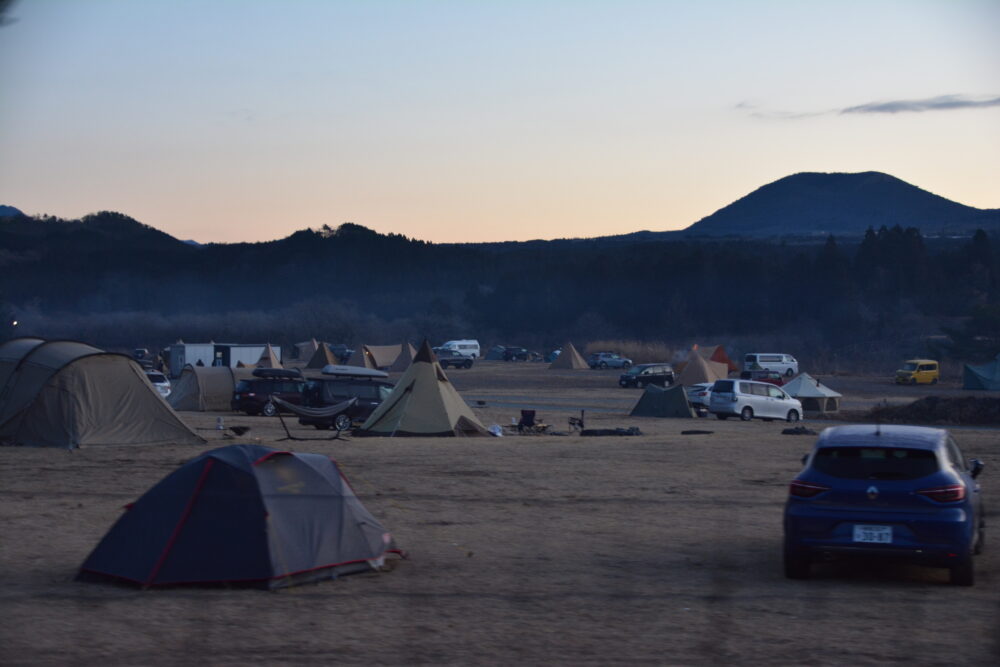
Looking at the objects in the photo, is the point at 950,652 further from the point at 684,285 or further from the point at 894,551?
the point at 684,285

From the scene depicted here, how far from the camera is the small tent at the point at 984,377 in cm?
5247

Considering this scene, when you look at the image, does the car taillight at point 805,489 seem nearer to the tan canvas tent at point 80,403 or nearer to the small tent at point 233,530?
the small tent at point 233,530

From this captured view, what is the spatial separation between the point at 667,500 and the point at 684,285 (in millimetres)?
107841

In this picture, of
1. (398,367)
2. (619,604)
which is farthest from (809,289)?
(619,604)

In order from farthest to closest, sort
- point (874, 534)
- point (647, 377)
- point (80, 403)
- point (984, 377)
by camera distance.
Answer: point (647, 377) → point (984, 377) → point (80, 403) → point (874, 534)

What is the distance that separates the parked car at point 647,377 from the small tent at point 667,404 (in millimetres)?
19043

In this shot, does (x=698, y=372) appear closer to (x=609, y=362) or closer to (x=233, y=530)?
(x=609, y=362)

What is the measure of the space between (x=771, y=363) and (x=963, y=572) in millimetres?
58080

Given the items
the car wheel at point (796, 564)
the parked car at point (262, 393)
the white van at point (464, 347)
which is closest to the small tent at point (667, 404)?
the parked car at point (262, 393)

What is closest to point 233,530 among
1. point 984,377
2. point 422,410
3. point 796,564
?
point 796,564

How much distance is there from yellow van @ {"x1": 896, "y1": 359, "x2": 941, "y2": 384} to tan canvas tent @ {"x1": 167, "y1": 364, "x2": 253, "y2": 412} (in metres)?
38.5

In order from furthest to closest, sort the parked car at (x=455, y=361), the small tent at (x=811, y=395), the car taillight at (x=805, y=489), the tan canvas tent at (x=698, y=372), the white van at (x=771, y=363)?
Result: 1. the parked car at (x=455, y=361)
2. the white van at (x=771, y=363)
3. the tan canvas tent at (x=698, y=372)
4. the small tent at (x=811, y=395)
5. the car taillight at (x=805, y=489)

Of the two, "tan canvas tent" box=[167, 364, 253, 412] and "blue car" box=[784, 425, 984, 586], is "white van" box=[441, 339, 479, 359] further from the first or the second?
"blue car" box=[784, 425, 984, 586]

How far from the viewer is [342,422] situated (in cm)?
2741
